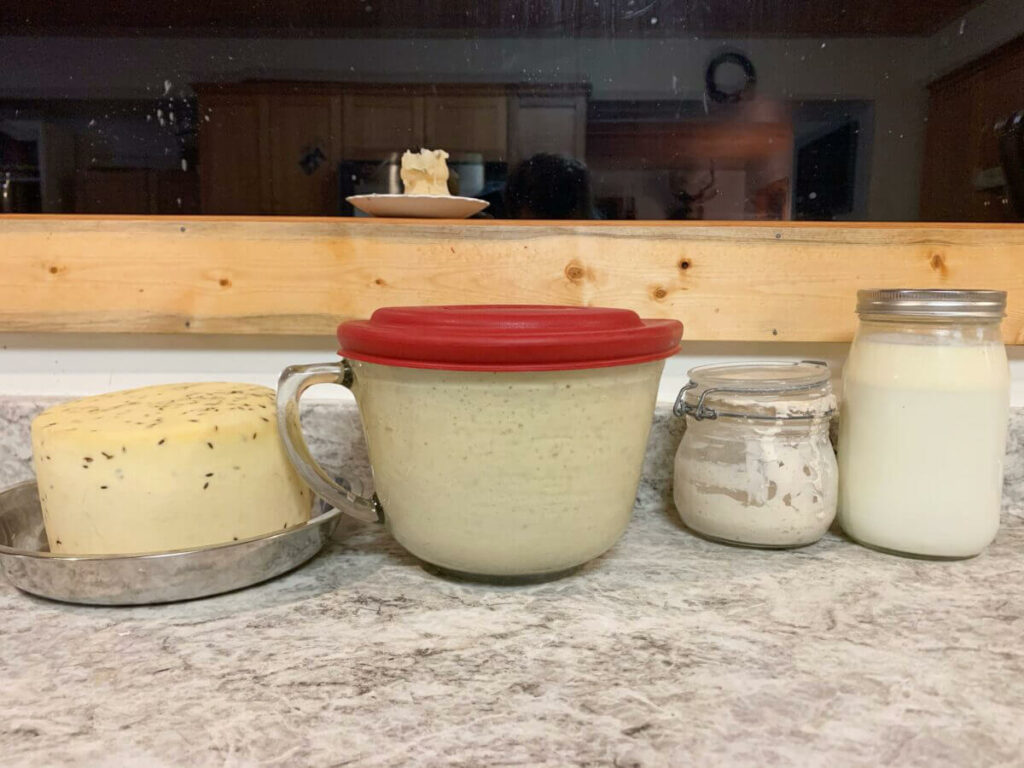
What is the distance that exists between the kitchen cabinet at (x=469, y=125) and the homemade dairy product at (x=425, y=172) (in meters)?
0.04

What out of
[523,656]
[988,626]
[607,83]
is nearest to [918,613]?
[988,626]

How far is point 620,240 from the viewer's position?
0.76 metres

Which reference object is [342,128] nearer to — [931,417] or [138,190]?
[138,190]

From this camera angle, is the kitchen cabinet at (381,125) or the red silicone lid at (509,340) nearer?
the red silicone lid at (509,340)

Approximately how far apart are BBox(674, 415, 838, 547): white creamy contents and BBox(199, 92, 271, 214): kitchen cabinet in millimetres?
547

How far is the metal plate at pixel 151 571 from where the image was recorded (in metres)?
0.54

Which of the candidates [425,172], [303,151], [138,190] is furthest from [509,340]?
[138,190]

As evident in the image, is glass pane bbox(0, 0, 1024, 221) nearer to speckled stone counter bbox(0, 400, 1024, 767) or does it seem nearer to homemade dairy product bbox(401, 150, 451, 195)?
homemade dairy product bbox(401, 150, 451, 195)

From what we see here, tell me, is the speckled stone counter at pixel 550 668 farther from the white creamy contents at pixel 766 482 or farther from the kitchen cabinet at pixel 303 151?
the kitchen cabinet at pixel 303 151

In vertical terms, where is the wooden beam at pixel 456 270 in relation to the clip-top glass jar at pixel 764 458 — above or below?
above

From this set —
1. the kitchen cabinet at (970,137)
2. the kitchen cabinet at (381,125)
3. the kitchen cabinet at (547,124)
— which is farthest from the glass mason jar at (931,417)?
the kitchen cabinet at (381,125)

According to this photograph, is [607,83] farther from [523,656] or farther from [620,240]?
[523,656]

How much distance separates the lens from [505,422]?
526 mm

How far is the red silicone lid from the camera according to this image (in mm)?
507
